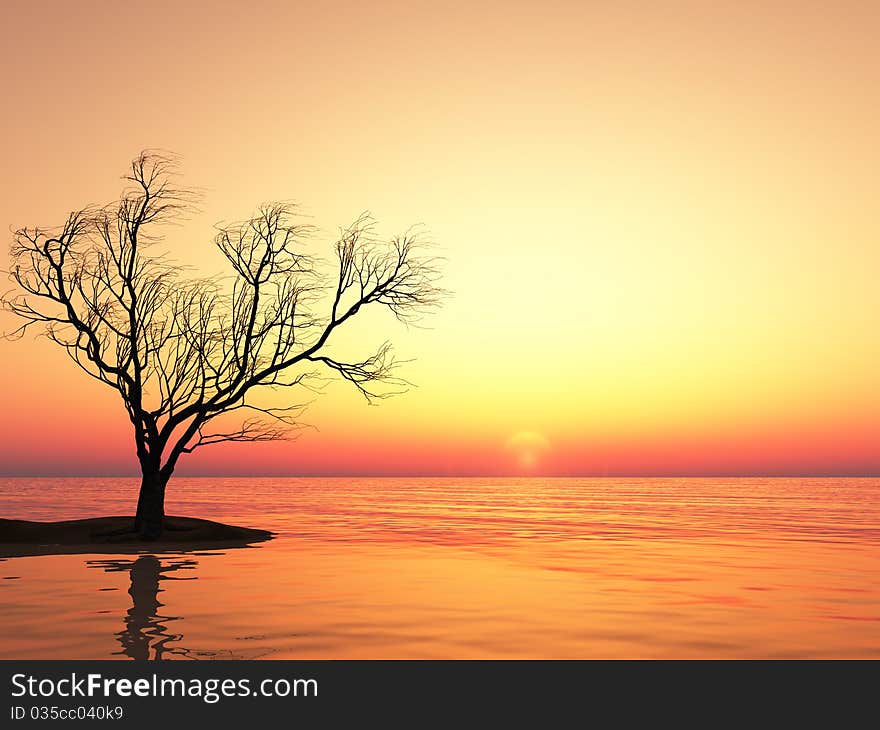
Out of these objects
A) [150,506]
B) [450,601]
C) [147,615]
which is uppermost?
[150,506]

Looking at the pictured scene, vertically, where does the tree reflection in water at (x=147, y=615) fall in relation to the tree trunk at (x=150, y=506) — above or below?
below

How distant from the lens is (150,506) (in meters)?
31.1

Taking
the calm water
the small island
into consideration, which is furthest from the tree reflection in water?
the small island

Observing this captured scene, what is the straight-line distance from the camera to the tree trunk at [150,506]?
3097 cm

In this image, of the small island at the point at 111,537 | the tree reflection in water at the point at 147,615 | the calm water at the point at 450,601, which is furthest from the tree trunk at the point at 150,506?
the tree reflection in water at the point at 147,615

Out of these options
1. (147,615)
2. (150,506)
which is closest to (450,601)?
(147,615)

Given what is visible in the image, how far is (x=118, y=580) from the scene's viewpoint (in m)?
19.9

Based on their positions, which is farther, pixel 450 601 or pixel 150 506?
pixel 150 506

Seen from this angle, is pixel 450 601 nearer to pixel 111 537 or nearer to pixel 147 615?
pixel 147 615

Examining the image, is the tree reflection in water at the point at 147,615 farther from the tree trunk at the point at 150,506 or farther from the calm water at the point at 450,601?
the tree trunk at the point at 150,506
